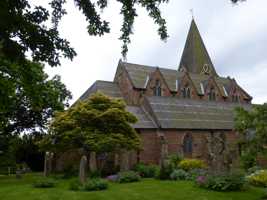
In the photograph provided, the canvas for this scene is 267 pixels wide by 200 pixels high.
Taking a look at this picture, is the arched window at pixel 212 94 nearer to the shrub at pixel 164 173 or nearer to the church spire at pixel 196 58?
the church spire at pixel 196 58

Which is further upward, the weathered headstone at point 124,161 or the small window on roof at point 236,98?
the small window on roof at point 236,98

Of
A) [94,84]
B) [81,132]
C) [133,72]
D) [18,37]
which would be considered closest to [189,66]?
[133,72]

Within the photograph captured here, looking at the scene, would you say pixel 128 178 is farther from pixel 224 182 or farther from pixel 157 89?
pixel 157 89

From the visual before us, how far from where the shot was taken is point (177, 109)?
3944 centimetres

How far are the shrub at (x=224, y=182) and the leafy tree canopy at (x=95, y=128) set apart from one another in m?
7.72

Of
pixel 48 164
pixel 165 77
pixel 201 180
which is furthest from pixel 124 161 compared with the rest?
pixel 165 77

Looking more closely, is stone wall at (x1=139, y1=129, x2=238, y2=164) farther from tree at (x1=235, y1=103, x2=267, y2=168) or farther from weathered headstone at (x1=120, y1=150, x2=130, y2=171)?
tree at (x1=235, y1=103, x2=267, y2=168)

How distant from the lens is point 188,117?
38.6 m

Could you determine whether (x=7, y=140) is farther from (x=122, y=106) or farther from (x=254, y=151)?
(x=254, y=151)

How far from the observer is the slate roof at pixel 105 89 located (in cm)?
4608

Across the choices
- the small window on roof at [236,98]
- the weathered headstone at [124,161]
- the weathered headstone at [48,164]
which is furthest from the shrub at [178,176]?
the small window on roof at [236,98]

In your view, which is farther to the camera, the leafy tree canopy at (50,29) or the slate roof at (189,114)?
the slate roof at (189,114)

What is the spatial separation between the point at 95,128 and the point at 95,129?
156mm

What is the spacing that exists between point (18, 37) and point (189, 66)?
63501mm
